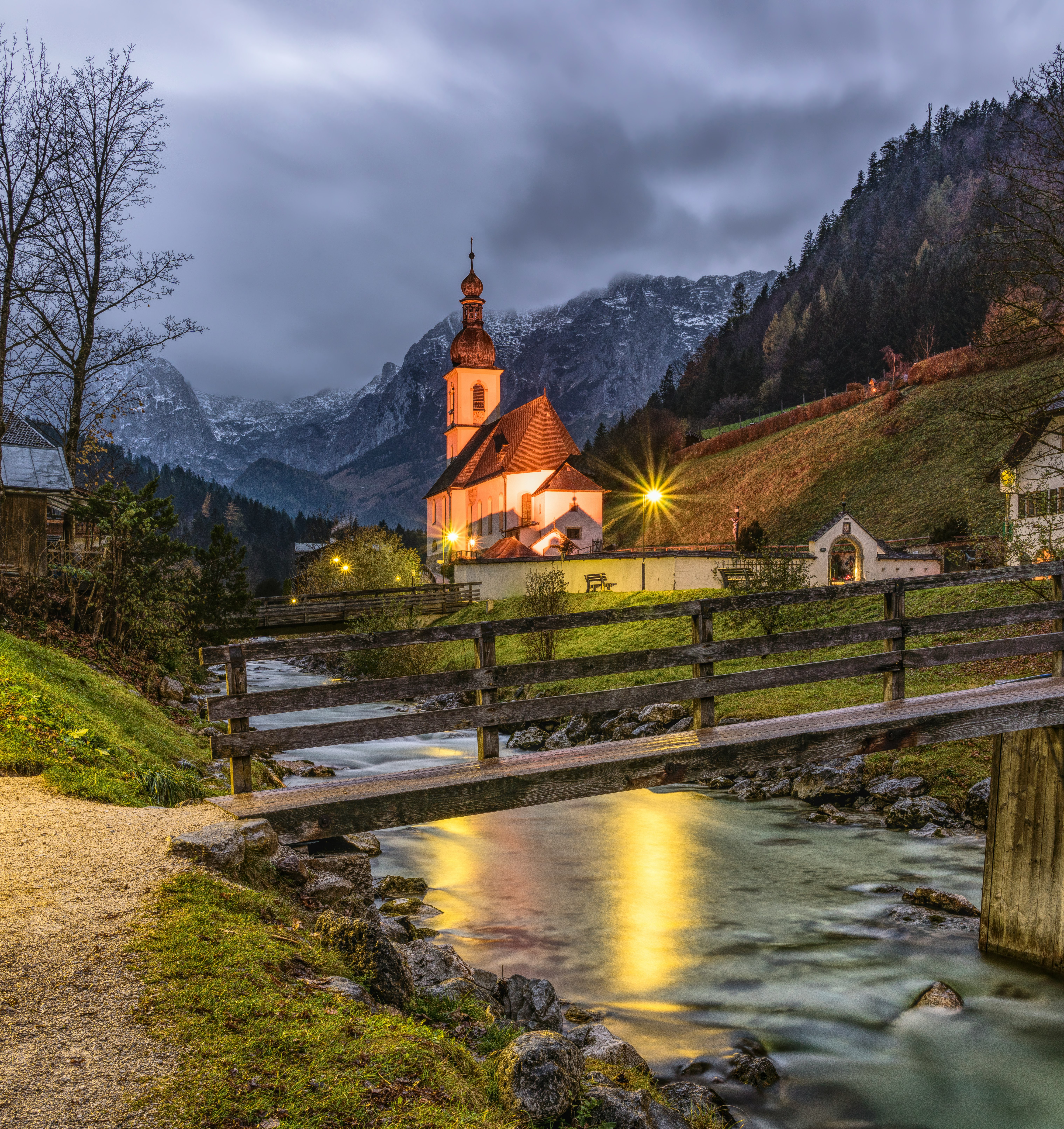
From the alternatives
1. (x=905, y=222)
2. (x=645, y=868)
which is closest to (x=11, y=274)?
(x=645, y=868)

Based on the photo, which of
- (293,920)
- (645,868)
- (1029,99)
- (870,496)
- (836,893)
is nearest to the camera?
(293,920)

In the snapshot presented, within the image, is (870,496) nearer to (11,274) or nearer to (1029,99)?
(1029,99)

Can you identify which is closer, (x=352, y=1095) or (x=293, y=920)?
(x=352, y=1095)

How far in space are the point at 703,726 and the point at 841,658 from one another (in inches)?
239

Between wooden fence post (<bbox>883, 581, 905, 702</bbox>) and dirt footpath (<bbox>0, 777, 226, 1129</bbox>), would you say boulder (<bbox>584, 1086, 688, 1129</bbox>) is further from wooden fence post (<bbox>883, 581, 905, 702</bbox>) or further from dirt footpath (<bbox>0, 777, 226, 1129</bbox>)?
wooden fence post (<bbox>883, 581, 905, 702</bbox>)

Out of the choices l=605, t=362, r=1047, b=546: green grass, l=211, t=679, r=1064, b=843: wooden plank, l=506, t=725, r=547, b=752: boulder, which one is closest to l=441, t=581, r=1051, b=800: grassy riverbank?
l=211, t=679, r=1064, b=843: wooden plank

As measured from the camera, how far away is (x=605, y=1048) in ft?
21.2

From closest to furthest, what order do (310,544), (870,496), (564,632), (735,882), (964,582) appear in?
(964,582) → (735,882) → (564,632) → (870,496) → (310,544)

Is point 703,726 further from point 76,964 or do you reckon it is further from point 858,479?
point 858,479

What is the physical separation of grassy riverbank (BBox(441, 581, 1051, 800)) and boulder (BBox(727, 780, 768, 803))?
5.68ft

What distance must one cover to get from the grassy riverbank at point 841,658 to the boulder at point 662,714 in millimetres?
826

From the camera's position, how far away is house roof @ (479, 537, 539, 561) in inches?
2431

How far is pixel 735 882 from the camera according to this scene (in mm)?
12602

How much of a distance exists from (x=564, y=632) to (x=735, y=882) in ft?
85.4
